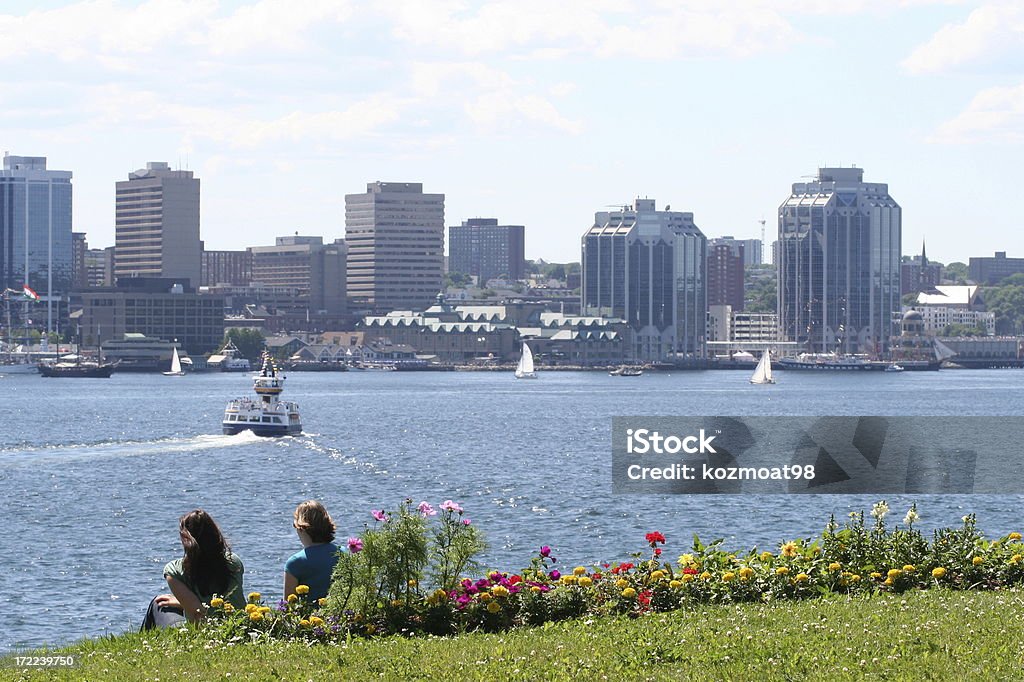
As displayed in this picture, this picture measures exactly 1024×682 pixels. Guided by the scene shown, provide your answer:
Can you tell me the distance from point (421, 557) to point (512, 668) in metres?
2.30

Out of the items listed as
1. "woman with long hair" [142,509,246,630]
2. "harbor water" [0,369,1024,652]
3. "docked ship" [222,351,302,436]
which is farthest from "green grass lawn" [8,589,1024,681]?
"docked ship" [222,351,302,436]

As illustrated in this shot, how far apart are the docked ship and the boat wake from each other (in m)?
0.56

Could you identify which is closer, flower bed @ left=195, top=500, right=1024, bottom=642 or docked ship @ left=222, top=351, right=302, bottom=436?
flower bed @ left=195, top=500, right=1024, bottom=642

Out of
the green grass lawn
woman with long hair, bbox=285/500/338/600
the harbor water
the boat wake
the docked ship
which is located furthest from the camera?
the docked ship

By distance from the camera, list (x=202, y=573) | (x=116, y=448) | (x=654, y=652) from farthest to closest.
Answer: (x=116, y=448) → (x=202, y=573) → (x=654, y=652)

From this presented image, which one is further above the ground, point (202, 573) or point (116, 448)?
point (202, 573)

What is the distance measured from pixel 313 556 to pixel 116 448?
67688 mm

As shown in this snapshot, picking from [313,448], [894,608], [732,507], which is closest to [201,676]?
[894,608]

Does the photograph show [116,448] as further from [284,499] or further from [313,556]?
[313,556]

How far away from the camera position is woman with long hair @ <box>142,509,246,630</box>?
49.0 feet

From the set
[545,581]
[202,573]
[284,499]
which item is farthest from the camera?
[284,499]

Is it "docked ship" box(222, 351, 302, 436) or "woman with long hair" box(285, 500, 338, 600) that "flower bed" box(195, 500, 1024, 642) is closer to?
"woman with long hair" box(285, 500, 338, 600)

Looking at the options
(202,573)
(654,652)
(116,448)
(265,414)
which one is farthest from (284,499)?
(654,652)

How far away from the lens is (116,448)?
81312mm
